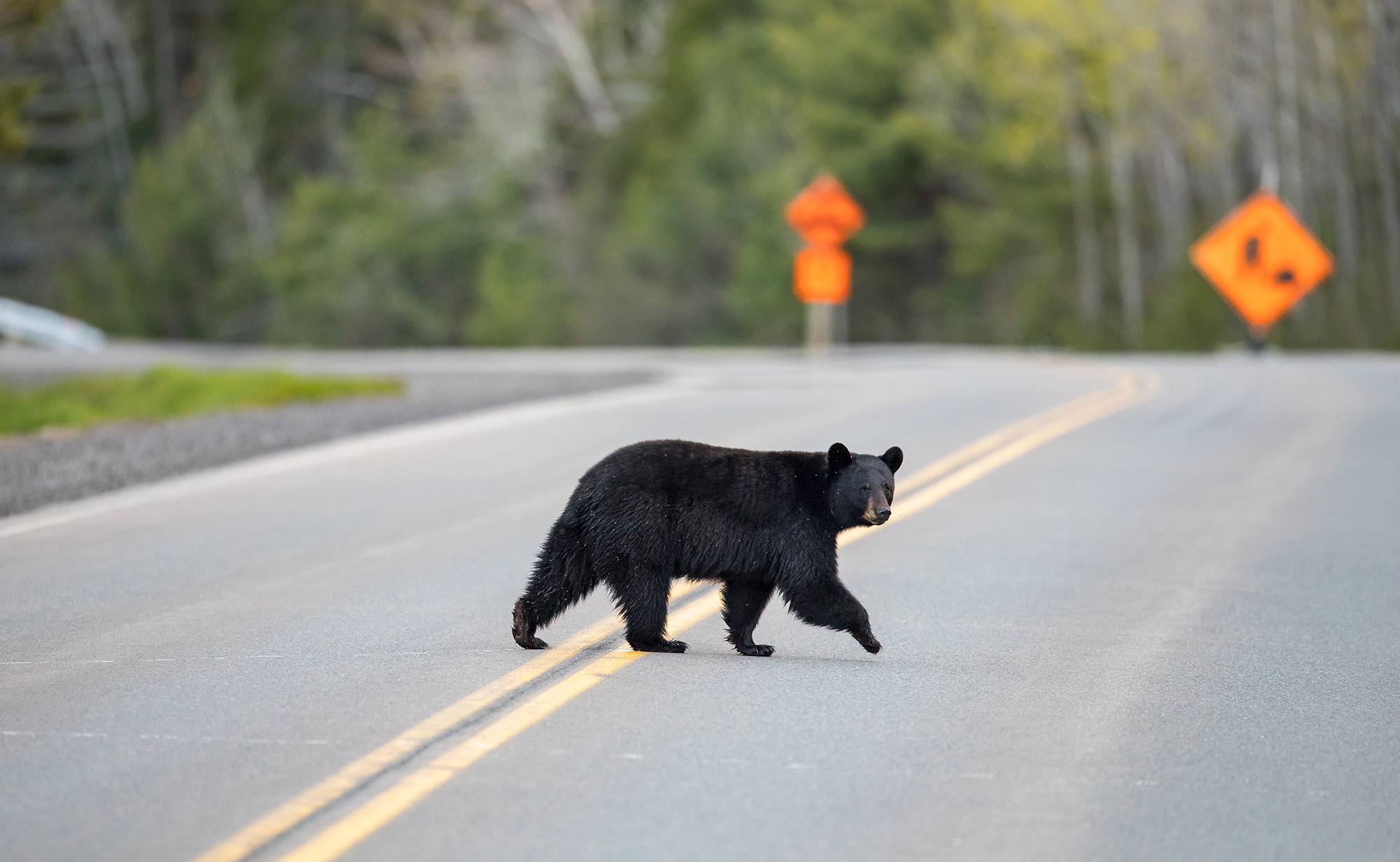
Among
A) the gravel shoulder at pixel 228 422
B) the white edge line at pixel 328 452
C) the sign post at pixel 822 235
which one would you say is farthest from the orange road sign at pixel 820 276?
the white edge line at pixel 328 452

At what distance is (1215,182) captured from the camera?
4472 cm

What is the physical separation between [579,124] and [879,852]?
2267 inches

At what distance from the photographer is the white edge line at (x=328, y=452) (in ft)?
43.1

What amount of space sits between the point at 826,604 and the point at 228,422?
1201cm

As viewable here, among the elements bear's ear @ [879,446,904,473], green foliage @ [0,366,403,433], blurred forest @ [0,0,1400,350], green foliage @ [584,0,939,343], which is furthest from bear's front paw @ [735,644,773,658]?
green foliage @ [584,0,939,343]

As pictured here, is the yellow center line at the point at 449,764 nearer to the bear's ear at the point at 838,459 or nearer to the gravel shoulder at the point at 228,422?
the bear's ear at the point at 838,459

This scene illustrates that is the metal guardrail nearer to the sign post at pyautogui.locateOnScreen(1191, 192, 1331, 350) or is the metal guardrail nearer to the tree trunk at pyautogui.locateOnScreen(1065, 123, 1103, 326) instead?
the tree trunk at pyautogui.locateOnScreen(1065, 123, 1103, 326)

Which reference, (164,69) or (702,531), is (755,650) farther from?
(164,69)

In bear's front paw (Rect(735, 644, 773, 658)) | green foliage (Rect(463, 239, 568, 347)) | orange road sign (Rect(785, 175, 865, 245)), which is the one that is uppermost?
orange road sign (Rect(785, 175, 865, 245))

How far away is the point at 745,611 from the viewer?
8.23 metres

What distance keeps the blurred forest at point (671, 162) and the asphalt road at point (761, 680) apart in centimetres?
2104

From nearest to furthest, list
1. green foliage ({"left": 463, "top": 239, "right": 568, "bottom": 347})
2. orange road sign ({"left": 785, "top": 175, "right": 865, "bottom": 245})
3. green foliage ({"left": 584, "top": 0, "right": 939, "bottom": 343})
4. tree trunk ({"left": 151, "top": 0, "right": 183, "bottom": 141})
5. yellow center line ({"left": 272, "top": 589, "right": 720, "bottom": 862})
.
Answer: yellow center line ({"left": 272, "top": 589, "right": 720, "bottom": 862}) → orange road sign ({"left": 785, "top": 175, "right": 865, "bottom": 245}) → green foliage ({"left": 584, "top": 0, "right": 939, "bottom": 343}) → green foliage ({"left": 463, "top": 239, "right": 568, "bottom": 347}) → tree trunk ({"left": 151, "top": 0, "right": 183, "bottom": 141})

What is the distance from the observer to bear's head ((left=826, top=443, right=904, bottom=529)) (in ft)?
26.0

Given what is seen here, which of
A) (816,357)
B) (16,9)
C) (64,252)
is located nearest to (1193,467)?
(816,357)
